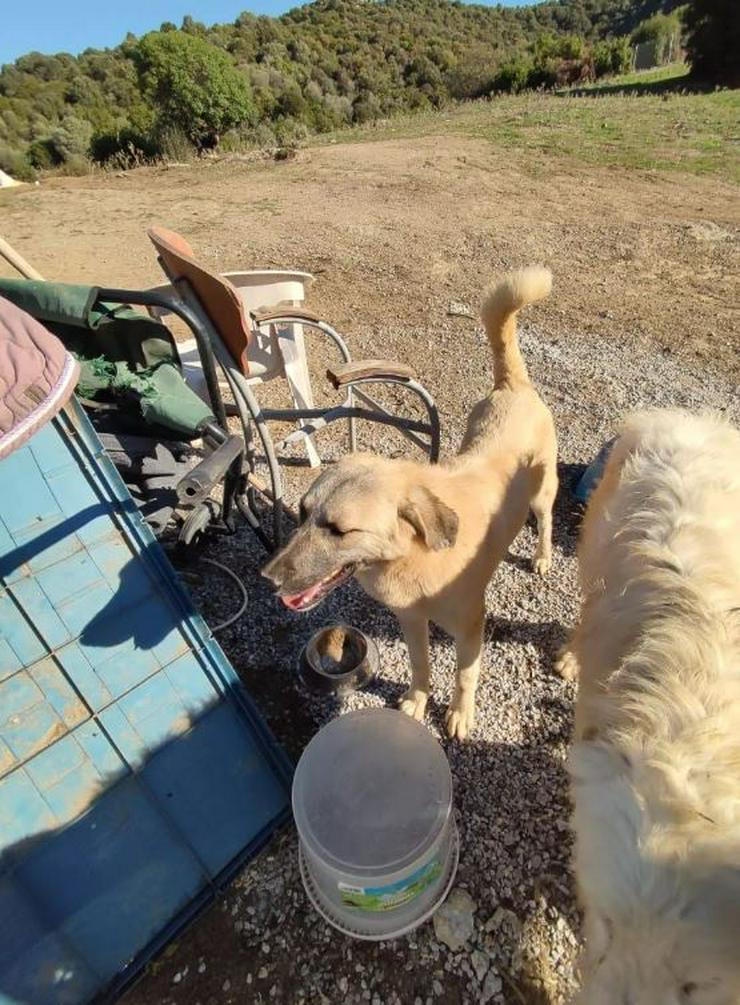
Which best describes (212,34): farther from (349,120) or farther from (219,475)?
(219,475)

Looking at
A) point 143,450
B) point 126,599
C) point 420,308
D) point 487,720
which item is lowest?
point 487,720

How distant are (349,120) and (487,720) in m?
37.5

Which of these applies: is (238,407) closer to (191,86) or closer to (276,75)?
(191,86)

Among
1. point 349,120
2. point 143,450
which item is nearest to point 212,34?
point 349,120

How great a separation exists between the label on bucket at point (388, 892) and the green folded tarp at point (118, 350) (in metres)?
1.89

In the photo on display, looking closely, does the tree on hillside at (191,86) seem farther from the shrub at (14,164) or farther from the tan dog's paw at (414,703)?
the tan dog's paw at (414,703)

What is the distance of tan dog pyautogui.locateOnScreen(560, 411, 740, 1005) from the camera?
1.01m

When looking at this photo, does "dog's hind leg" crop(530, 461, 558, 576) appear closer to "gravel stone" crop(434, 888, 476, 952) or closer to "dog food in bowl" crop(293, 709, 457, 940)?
"dog food in bowl" crop(293, 709, 457, 940)

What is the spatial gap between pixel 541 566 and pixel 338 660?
1.41 meters

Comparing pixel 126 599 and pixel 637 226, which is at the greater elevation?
pixel 126 599

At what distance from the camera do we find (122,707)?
1.92 m

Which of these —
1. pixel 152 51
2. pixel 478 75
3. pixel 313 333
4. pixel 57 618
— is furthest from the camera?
pixel 478 75

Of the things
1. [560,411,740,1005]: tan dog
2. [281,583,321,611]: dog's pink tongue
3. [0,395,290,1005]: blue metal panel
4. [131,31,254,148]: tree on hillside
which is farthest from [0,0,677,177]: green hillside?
[560,411,740,1005]: tan dog

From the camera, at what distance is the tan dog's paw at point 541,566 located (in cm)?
337
